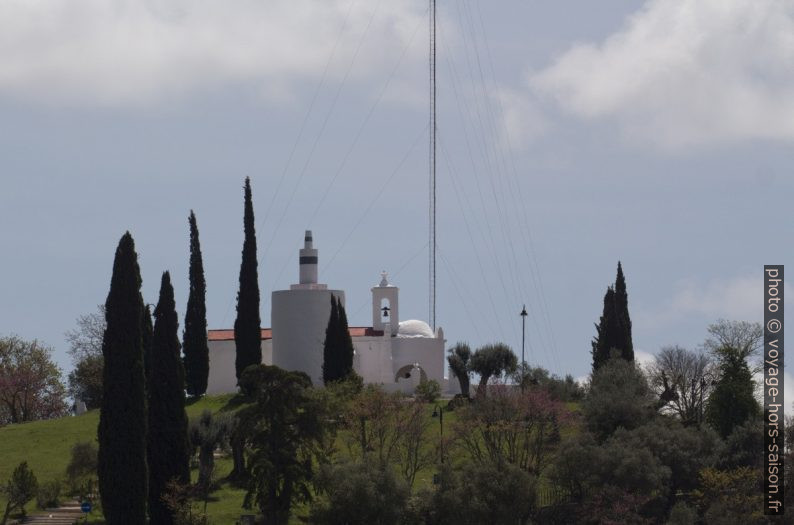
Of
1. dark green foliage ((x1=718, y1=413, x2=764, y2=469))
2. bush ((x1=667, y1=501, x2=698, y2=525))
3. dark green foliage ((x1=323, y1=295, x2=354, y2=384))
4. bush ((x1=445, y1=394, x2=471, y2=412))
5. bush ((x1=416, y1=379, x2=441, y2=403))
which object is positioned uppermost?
dark green foliage ((x1=323, y1=295, x2=354, y2=384))

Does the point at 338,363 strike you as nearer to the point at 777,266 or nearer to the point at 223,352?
the point at 223,352

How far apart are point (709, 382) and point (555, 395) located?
646 cm

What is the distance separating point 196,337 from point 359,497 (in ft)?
82.4

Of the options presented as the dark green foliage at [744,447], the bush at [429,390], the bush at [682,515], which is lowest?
the bush at [682,515]

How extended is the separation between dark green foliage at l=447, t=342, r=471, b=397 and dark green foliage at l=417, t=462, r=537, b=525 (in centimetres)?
2416

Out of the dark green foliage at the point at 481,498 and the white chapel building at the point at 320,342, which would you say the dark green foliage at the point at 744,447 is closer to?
the dark green foliage at the point at 481,498

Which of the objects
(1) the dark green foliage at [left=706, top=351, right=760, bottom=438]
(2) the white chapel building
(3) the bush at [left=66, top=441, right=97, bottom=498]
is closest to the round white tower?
(2) the white chapel building

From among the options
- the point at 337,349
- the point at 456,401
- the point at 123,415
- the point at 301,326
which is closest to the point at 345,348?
the point at 337,349

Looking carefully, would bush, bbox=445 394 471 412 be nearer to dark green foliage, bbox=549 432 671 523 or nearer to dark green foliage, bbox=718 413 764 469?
dark green foliage, bbox=718 413 764 469

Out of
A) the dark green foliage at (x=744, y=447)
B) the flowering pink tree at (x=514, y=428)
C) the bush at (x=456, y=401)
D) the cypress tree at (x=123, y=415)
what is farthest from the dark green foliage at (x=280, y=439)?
the bush at (x=456, y=401)

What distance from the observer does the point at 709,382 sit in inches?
2470

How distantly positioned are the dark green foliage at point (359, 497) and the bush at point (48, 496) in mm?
9365

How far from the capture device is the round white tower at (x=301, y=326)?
68938mm

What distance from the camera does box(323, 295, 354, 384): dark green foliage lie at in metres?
65.4
